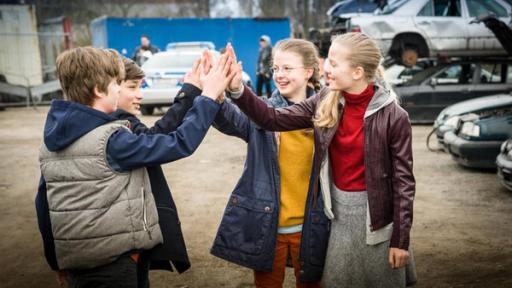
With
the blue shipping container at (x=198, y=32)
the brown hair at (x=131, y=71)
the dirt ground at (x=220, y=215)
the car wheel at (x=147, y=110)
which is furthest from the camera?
the blue shipping container at (x=198, y=32)

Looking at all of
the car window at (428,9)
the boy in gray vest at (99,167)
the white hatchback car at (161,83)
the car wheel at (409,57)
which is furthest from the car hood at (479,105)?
the boy in gray vest at (99,167)

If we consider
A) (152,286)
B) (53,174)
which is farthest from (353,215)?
(152,286)

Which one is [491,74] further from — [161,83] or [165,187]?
[165,187]

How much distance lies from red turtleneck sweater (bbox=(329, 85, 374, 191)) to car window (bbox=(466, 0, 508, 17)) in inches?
554

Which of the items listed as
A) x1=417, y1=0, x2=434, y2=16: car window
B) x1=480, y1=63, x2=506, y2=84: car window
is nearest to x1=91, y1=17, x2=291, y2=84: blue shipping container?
x1=417, y1=0, x2=434, y2=16: car window

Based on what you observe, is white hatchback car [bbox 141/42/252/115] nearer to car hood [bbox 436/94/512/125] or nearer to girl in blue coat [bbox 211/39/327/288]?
car hood [bbox 436/94/512/125]

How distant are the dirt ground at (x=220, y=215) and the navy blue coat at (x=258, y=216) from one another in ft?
4.54

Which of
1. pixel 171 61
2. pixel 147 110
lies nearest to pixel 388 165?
pixel 171 61

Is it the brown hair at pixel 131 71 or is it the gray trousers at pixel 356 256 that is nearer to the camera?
the gray trousers at pixel 356 256

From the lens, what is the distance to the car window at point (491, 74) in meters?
12.3

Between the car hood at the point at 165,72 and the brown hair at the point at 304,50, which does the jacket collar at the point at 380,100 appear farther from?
the car hood at the point at 165,72

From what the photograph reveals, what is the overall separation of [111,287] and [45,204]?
19.3 inches

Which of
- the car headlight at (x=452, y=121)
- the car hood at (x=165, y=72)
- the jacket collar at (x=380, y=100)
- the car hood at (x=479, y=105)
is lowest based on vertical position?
the car headlight at (x=452, y=121)

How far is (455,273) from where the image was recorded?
14.5 feet
